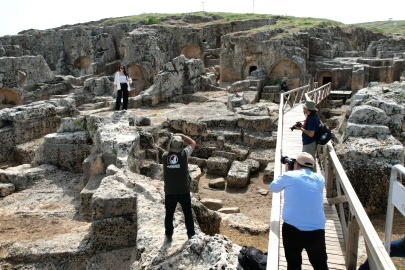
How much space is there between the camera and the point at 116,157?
6129mm

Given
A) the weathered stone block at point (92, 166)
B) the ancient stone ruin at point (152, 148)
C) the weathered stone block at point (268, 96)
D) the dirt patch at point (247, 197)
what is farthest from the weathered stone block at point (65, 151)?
the weathered stone block at point (268, 96)

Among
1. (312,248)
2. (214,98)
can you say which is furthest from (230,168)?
(214,98)

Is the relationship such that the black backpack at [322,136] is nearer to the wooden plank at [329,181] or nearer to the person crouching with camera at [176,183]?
the wooden plank at [329,181]

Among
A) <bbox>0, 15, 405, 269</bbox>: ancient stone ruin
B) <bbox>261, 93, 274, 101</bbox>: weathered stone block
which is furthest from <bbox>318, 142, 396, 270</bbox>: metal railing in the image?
<bbox>261, 93, 274, 101</bbox>: weathered stone block

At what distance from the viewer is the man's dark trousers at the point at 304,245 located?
114 inches

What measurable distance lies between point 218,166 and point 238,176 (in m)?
0.92

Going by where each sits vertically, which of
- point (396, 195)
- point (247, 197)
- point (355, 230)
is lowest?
point (247, 197)

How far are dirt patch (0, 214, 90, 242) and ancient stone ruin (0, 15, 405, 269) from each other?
0.03 metres

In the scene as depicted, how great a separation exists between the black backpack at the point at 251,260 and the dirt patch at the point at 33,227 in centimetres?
278

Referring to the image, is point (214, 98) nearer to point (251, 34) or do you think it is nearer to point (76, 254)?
point (251, 34)

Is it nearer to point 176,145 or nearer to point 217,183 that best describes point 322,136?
point 176,145

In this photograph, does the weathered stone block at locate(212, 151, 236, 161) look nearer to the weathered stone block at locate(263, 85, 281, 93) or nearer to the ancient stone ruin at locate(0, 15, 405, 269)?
the ancient stone ruin at locate(0, 15, 405, 269)

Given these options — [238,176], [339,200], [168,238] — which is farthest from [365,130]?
[168,238]

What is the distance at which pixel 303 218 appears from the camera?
9.52ft
